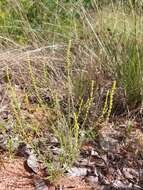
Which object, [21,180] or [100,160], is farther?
[100,160]

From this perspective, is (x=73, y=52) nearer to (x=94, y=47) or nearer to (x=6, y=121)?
(x=94, y=47)

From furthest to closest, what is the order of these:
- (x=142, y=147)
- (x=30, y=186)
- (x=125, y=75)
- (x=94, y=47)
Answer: (x=94, y=47) < (x=125, y=75) < (x=142, y=147) < (x=30, y=186)

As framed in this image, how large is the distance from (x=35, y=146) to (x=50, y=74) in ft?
2.55

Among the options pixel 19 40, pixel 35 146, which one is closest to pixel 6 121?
pixel 35 146

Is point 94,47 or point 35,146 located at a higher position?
point 94,47

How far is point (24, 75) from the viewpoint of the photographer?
10.5 ft

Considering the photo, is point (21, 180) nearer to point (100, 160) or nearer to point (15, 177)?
point (15, 177)

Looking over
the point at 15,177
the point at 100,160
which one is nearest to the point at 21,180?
the point at 15,177

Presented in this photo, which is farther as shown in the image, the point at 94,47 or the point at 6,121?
the point at 94,47

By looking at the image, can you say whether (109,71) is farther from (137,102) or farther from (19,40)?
(19,40)

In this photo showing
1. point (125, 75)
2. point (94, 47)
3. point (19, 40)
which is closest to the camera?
point (125, 75)

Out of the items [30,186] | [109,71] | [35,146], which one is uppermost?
[109,71]

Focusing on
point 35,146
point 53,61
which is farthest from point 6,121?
point 53,61

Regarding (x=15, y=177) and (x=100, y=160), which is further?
(x=100, y=160)
